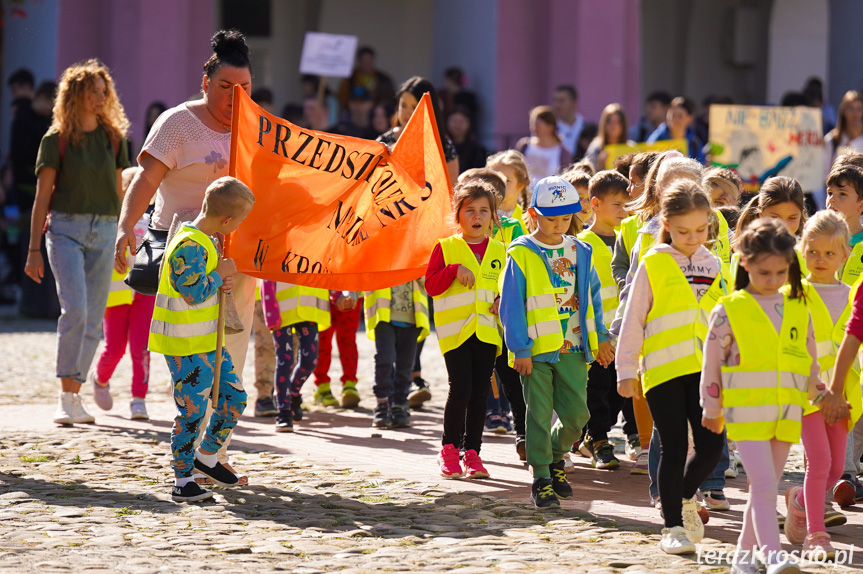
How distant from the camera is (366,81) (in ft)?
62.3

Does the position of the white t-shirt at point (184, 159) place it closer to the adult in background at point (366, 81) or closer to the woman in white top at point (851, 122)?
the woman in white top at point (851, 122)

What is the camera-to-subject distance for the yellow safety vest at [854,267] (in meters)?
6.62

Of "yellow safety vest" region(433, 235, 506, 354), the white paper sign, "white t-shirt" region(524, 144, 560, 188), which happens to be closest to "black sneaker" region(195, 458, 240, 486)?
"yellow safety vest" region(433, 235, 506, 354)

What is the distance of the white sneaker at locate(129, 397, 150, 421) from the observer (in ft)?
29.3

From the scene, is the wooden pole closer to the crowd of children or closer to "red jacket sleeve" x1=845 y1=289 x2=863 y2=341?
the crowd of children

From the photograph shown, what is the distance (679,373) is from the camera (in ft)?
17.9

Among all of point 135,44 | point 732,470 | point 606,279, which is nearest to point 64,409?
point 606,279

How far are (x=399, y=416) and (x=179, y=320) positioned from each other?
2659 millimetres

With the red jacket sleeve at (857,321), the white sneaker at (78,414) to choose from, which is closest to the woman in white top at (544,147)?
the white sneaker at (78,414)

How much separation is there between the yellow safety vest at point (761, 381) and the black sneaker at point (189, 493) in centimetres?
260

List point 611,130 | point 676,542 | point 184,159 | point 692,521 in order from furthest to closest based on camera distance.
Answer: point 611,130 → point 184,159 → point 692,521 → point 676,542

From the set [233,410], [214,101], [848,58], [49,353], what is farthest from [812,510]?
[848,58]

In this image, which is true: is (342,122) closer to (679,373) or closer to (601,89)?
(601,89)

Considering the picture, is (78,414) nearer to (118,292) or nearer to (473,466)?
(118,292)
